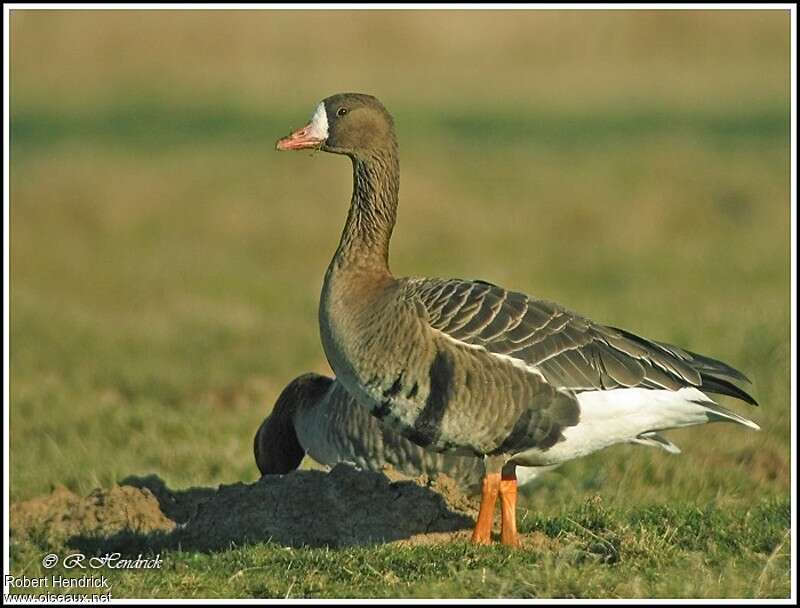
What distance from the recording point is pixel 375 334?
677 centimetres

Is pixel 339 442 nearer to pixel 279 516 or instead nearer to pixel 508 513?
pixel 279 516

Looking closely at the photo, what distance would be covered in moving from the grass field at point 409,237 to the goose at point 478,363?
0.56 m

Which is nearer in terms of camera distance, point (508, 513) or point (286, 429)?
point (508, 513)

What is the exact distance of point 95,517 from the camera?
316 inches

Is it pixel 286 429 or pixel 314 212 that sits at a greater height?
pixel 314 212

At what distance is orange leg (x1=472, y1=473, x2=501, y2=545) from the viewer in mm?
6887

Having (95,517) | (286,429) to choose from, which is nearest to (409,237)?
(286,429)

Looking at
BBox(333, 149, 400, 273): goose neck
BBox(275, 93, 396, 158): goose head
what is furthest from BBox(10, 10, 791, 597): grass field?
BBox(275, 93, 396, 158): goose head

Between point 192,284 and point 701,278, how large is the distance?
6.97 metres

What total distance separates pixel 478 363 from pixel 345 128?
5.11ft

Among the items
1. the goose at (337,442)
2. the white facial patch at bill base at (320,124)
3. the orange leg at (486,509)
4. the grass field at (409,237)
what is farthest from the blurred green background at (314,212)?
the white facial patch at bill base at (320,124)

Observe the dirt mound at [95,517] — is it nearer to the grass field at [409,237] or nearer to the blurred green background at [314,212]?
the grass field at [409,237]

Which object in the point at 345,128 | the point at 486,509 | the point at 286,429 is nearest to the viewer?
the point at 486,509

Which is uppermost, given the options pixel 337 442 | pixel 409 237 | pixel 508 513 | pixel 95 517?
pixel 409 237
